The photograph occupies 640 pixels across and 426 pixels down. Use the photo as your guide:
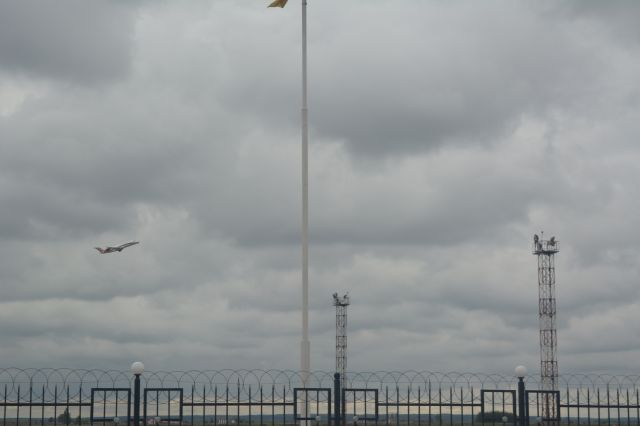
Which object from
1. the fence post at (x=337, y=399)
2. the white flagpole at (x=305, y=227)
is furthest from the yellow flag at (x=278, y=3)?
the fence post at (x=337, y=399)

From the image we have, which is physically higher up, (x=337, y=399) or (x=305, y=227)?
(x=305, y=227)

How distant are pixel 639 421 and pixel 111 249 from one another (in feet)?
72.3

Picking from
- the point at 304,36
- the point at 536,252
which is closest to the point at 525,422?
the point at 304,36

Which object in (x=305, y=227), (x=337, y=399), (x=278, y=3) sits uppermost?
(x=278, y=3)

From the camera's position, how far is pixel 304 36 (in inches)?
1457

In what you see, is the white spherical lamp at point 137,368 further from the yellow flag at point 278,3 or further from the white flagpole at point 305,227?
the yellow flag at point 278,3

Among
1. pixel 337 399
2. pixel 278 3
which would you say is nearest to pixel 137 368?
pixel 337 399

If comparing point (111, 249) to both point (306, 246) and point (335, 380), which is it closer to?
point (306, 246)

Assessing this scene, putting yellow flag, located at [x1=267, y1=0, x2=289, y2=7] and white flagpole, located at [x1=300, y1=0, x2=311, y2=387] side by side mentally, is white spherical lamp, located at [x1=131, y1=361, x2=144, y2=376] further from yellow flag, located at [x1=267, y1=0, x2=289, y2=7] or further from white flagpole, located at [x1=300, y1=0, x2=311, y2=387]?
yellow flag, located at [x1=267, y1=0, x2=289, y2=7]

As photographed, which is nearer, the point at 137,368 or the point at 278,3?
the point at 137,368

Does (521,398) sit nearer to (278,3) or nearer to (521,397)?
(521,397)

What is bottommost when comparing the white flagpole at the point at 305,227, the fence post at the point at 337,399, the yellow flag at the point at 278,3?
the fence post at the point at 337,399

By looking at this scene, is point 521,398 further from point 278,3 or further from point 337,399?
point 278,3

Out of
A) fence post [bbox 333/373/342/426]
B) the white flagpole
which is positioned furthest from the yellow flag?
fence post [bbox 333/373/342/426]
